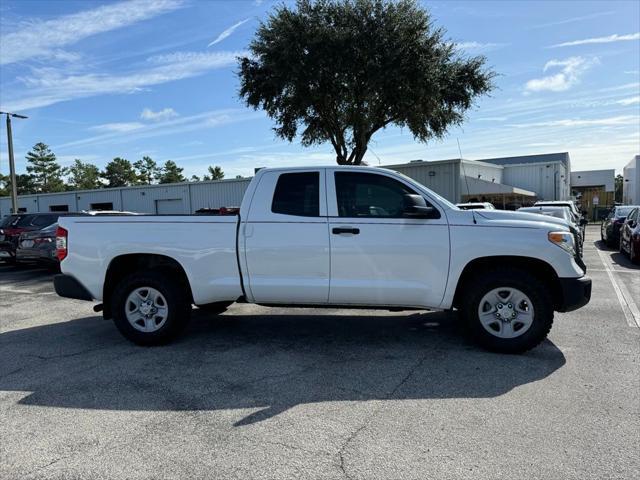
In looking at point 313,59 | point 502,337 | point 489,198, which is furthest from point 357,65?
point 502,337

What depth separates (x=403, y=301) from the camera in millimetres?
5242

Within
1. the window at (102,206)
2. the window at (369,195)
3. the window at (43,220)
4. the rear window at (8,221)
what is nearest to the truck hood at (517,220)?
the window at (369,195)

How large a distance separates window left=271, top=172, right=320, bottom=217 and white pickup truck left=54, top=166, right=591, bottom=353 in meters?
0.01

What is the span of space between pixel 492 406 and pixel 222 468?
2.17 metres

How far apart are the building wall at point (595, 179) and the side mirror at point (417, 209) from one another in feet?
241

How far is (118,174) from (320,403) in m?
101

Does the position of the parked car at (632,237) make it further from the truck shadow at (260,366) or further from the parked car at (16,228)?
the parked car at (16,228)

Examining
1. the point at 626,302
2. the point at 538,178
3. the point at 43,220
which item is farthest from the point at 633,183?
the point at 43,220

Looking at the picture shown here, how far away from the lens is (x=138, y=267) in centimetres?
579

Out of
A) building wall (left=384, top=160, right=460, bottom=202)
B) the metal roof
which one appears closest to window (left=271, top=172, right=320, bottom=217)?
building wall (left=384, top=160, right=460, bottom=202)

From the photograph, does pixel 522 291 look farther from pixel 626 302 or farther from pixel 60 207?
pixel 60 207

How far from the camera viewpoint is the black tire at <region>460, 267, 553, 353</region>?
504 cm

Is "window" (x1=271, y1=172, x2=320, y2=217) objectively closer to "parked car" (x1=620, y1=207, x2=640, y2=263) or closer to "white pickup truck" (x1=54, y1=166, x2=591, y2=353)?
"white pickup truck" (x1=54, y1=166, x2=591, y2=353)

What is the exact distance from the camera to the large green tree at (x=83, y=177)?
305 feet
